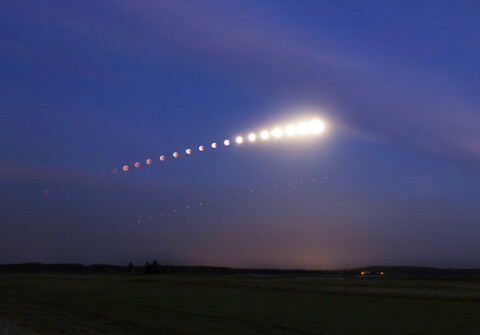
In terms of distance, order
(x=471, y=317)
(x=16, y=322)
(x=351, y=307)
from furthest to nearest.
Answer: (x=351, y=307), (x=471, y=317), (x=16, y=322)

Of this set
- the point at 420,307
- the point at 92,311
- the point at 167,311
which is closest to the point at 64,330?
the point at 92,311

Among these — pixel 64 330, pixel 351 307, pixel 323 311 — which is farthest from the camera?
pixel 351 307

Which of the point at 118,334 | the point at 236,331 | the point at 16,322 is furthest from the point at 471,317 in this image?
the point at 16,322

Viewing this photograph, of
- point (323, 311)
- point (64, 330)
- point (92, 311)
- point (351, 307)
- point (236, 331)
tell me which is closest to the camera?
point (64, 330)

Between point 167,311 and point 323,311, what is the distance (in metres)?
11.0

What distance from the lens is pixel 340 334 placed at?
25.0 metres

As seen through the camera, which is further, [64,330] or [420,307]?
[420,307]

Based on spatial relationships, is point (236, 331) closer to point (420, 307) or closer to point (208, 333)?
point (208, 333)

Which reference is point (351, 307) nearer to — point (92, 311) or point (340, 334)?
point (340, 334)

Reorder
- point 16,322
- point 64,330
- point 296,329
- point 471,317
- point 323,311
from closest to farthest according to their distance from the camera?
point 64,330 → point 16,322 → point 296,329 → point 471,317 → point 323,311

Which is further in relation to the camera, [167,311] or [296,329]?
[167,311]

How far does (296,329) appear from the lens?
1034 inches

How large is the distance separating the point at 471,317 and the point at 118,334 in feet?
78.6

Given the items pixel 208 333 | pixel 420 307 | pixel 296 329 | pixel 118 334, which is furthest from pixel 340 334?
pixel 420 307
